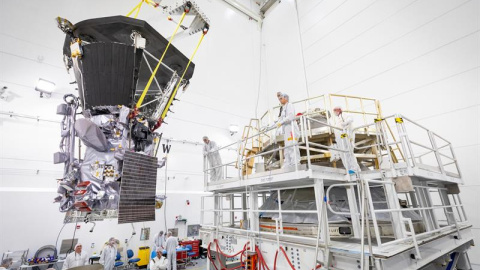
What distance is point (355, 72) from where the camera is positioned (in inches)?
362

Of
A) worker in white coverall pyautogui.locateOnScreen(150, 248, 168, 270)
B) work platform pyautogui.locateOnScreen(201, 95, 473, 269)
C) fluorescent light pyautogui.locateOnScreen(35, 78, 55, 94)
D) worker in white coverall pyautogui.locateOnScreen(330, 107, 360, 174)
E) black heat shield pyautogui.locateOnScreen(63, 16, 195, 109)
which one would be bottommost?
worker in white coverall pyautogui.locateOnScreen(150, 248, 168, 270)

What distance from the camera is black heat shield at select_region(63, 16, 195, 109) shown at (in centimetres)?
428

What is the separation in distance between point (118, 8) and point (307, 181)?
11.2 meters

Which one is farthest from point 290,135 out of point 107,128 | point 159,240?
point 159,240

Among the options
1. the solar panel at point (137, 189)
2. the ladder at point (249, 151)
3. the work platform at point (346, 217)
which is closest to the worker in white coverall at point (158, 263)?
the work platform at point (346, 217)

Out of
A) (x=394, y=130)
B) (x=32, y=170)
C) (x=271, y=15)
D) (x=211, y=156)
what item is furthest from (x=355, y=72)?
(x=32, y=170)

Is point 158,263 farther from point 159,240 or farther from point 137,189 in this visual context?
point 137,189

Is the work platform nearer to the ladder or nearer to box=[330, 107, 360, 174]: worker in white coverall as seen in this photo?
box=[330, 107, 360, 174]: worker in white coverall

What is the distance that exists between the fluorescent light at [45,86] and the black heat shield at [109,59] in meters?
4.68

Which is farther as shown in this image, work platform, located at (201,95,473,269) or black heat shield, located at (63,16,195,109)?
black heat shield, located at (63,16,195,109)

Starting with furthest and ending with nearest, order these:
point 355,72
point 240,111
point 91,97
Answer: point 240,111
point 355,72
point 91,97

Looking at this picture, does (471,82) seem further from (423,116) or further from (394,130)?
(394,130)

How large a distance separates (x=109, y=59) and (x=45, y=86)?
582 centimetres

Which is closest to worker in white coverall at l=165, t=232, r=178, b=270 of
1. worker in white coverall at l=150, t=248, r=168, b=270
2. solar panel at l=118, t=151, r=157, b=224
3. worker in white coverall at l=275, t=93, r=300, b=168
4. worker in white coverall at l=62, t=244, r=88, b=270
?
worker in white coverall at l=150, t=248, r=168, b=270
